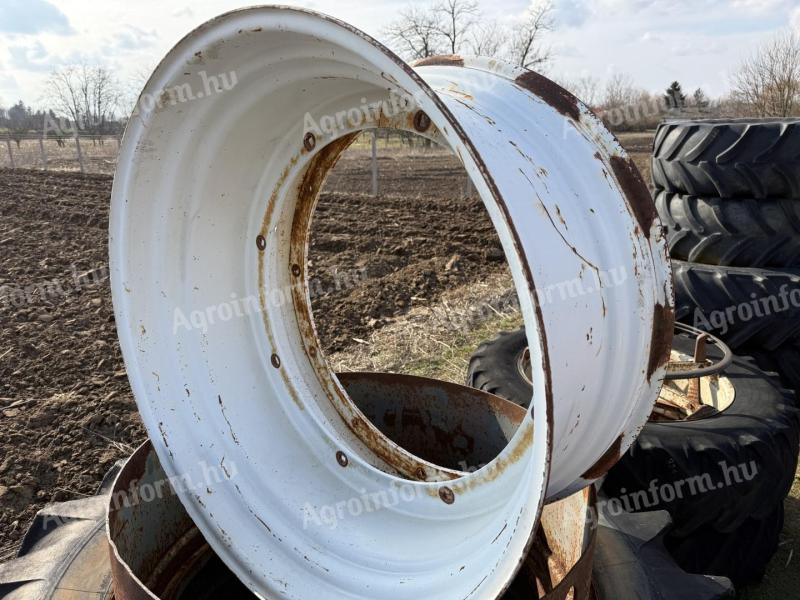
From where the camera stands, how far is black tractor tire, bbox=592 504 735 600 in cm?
185

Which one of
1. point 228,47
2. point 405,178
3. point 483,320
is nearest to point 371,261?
point 483,320

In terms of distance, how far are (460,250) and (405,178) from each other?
9.42 meters

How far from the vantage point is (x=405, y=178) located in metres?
17.0

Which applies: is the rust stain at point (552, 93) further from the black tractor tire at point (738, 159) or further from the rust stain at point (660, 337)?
the black tractor tire at point (738, 159)

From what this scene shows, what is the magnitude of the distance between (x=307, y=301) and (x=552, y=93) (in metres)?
1.26

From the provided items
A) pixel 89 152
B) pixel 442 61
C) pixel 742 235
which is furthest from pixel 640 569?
pixel 89 152

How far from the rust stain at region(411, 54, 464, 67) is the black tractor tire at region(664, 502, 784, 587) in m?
2.01

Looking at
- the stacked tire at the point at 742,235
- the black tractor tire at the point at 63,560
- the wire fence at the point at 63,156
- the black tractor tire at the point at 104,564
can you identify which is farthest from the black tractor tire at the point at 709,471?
the wire fence at the point at 63,156

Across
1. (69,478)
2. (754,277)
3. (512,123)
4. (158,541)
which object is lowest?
(69,478)

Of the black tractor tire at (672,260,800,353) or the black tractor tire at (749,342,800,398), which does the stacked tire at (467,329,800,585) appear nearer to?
the black tractor tire at (672,260,800,353)

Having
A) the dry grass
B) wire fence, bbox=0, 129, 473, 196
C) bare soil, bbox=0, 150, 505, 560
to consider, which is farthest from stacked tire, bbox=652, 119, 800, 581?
wire fence, bbox=0, 129, 473, 196

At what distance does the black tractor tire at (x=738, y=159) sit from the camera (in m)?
3.64

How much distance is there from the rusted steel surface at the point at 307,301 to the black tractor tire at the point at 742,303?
7.06 ft

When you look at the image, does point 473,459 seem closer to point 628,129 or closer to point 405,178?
point 405,178
